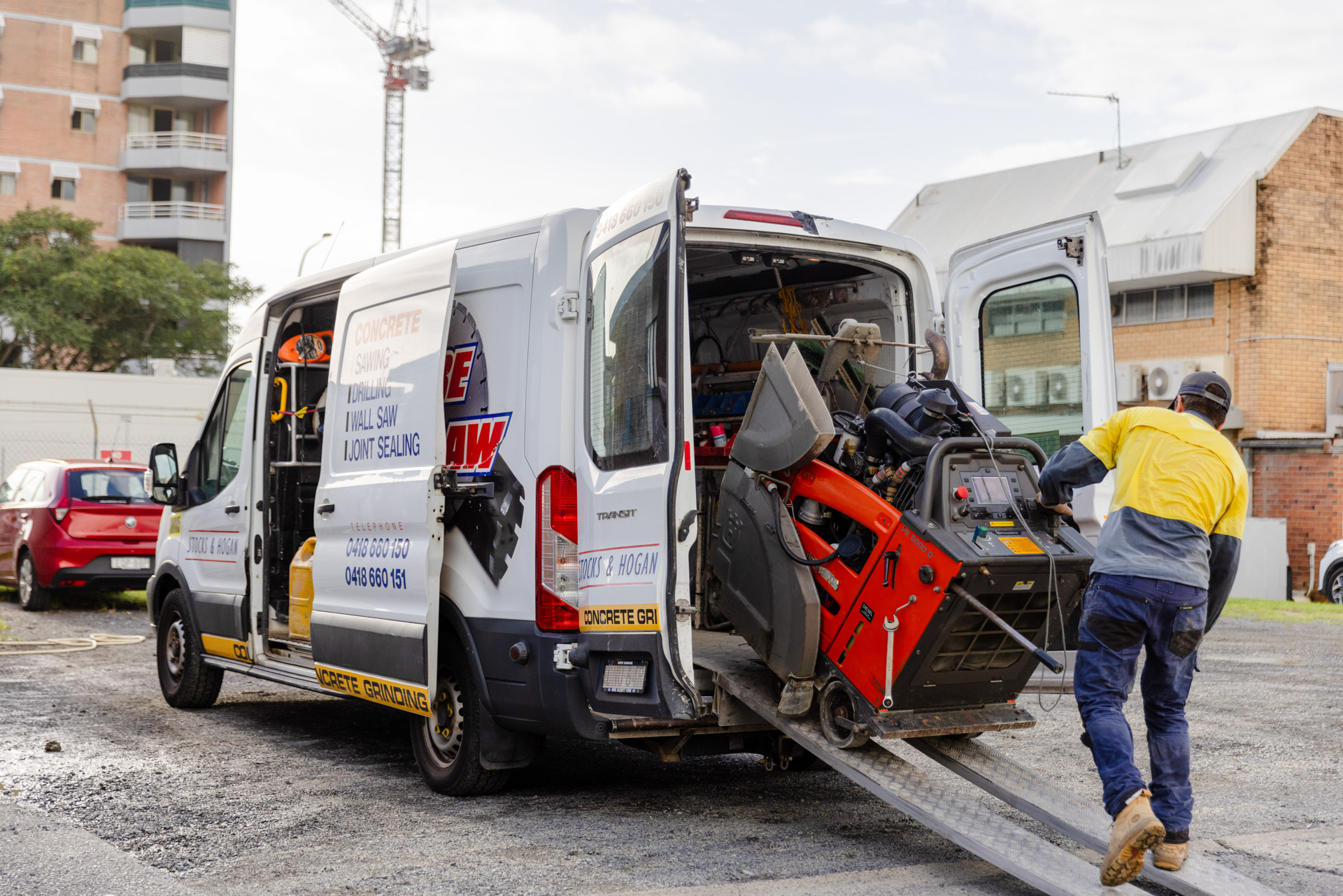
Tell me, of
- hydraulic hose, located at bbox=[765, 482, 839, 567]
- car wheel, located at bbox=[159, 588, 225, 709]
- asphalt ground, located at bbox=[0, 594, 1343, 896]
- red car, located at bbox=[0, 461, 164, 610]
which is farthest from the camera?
red car, located at bbox=[0, 461, 164, 610]

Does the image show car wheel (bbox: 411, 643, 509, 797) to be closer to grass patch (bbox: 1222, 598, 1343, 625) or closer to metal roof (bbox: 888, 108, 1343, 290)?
grass patch (bbox: 1222, 598, 1343, 625)

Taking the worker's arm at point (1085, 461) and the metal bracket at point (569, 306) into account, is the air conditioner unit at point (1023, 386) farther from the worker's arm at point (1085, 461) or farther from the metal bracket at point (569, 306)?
the metal bracket at point (569, 306)

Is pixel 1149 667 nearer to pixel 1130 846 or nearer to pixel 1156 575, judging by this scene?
pixel 1156 575

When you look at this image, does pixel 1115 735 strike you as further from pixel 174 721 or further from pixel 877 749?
pixel 174 721

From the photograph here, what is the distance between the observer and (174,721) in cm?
831

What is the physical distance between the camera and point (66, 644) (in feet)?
38.8

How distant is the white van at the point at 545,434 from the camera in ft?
17.5

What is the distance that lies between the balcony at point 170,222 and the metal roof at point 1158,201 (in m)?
28.0

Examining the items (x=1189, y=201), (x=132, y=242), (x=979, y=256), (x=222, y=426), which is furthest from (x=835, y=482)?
(x=132, y=242)

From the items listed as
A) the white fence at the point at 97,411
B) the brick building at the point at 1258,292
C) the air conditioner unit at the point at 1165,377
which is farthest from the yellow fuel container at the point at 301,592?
the white fence at the point at 97,411

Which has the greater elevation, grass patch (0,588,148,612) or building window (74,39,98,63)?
building window (74,39,98,63)

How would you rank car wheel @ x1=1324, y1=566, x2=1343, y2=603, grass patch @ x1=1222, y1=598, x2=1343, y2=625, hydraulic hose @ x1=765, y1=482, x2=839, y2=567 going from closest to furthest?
hydraulic hose @ x1=765, y1=482, x2=839, y2=567 → grass patch @ x1=1222, y1=598, x2=1343, y2=625 → car wheel @ x1=1324, y1=566, x2=1343, y2=603

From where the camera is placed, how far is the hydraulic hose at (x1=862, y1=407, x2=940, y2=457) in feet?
17.9

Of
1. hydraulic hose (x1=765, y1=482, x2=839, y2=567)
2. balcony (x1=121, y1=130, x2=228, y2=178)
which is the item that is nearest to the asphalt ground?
hydraulic hose (x1=765, y1=482, x2=839, y2=567)
